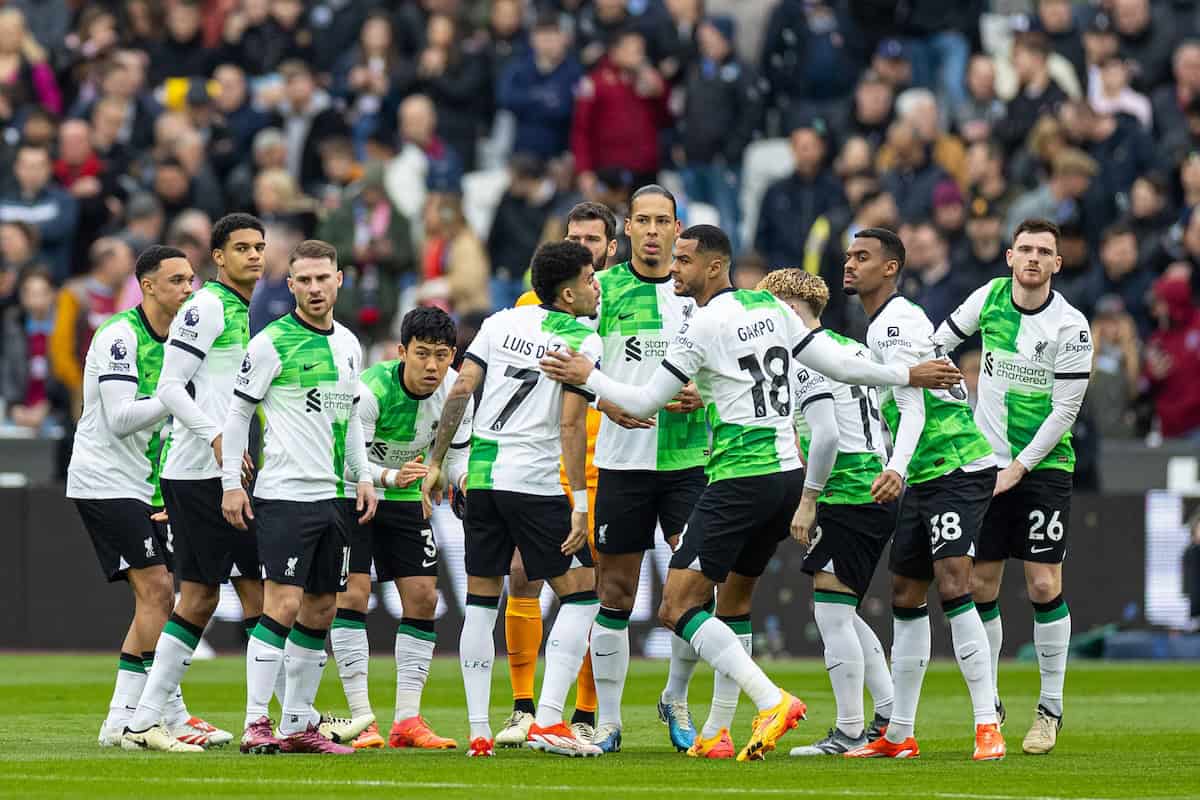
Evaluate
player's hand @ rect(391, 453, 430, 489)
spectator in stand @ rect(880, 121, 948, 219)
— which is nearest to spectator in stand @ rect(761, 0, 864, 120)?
spectator in stand @ rect(880, 121, 948, 219)

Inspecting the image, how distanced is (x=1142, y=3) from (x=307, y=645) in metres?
15.5

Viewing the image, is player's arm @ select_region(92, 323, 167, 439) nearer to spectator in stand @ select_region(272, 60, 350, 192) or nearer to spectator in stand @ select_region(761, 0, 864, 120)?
spectator in stand @ select_region(272, 60, 350, 192)

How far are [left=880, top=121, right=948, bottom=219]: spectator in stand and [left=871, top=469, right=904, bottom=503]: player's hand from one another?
11099 mm

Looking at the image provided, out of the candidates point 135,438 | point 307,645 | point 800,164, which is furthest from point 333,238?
point 307,645

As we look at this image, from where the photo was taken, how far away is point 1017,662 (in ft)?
65.9

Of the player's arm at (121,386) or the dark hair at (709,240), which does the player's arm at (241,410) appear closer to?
the player's arm at (121,386)

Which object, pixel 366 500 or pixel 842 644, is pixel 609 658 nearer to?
pixel 842 644

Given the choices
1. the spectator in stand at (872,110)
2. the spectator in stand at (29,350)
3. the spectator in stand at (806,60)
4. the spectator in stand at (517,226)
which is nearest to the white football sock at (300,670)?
the spectator in stand at (29,350)

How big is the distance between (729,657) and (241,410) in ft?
9.30

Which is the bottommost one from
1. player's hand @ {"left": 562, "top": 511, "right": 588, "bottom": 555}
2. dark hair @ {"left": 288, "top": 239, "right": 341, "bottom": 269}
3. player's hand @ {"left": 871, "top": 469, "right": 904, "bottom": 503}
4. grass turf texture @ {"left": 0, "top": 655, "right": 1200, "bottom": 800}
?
grass turf texture @ {"left": 0, "top": 655, "right": 1200, "bottom": 800}

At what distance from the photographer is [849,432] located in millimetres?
12258

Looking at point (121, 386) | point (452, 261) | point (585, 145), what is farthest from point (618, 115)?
point (121, 386)

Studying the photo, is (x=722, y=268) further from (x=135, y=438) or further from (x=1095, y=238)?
(x=1095, y=238)

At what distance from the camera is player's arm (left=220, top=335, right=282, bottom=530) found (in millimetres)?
11414
